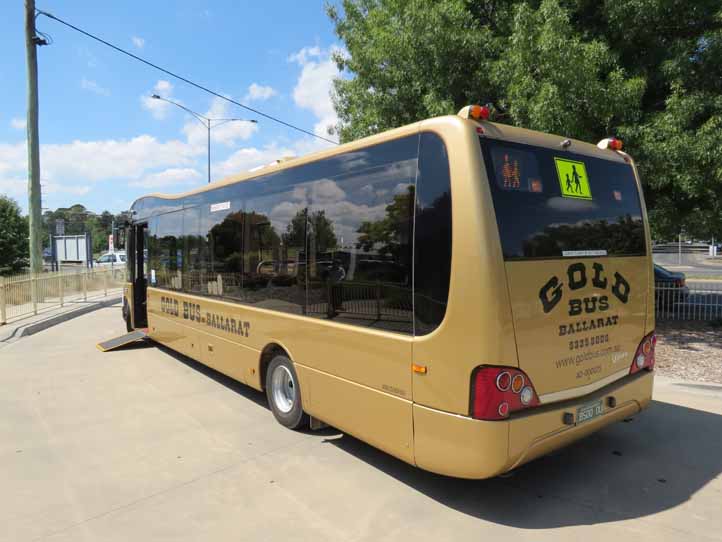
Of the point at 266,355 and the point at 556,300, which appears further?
the point at 266,355

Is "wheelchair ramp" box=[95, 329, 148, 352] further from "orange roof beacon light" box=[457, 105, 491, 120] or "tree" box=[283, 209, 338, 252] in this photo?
"orange roof beacon light" box=[457, 105, 491, 120]

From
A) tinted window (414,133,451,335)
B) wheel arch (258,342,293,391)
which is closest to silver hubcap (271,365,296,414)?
wheel arch (258,342,293,391)

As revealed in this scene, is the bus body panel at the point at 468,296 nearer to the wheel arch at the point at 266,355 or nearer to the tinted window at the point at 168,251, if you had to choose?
the wheel arch at the point at 266,355

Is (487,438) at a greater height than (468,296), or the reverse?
(468,296)

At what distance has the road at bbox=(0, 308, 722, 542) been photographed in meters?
3.35

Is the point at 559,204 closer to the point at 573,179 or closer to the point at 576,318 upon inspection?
the point at 573,179

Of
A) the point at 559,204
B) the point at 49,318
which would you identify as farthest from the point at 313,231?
the point at 49,318

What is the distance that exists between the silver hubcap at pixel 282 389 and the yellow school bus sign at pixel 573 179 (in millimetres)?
3270

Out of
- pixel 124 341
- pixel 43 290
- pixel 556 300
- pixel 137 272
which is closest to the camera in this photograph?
pixel 556 300

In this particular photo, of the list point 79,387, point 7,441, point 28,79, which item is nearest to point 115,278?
point 28,79

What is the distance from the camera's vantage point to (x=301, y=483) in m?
4.03

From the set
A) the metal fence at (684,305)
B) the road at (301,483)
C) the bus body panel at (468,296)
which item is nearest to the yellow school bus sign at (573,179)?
the bus body panel at (468,296)

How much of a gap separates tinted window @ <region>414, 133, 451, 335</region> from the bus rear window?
0.33 meters

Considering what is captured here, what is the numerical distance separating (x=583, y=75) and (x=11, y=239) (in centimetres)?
3000
